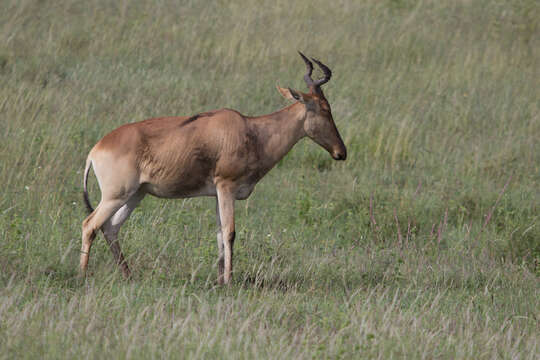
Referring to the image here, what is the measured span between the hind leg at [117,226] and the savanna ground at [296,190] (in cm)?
17

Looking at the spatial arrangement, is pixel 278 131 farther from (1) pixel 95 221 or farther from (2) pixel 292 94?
(1) pixel 95 221

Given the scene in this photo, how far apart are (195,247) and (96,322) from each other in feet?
7.15

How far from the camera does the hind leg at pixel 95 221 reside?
251 inches

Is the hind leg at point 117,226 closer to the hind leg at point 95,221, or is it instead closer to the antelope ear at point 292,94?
the hind leg at point 95,221

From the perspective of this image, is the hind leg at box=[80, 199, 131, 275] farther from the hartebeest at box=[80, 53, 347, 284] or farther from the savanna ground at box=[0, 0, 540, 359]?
the savanna ground at box=[0, 0, 540, 359]

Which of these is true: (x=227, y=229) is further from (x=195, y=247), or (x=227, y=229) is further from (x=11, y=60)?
(x=11, y=60)

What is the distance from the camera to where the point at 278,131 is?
6.99m

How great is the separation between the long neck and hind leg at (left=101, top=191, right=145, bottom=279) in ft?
3.59

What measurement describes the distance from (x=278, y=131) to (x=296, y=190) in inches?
94.6

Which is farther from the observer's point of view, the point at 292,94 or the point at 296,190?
the point at 296,190

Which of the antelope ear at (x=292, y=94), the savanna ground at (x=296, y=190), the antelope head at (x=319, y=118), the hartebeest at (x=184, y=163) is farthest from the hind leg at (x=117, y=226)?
the antelope head at (x=319, y=118)

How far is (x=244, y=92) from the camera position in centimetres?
1216

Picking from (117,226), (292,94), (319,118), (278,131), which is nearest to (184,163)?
(117,226)

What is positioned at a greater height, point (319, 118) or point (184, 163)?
point (319, 118)
